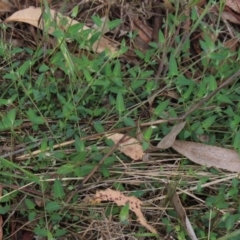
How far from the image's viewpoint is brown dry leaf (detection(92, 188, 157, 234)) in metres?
1.73

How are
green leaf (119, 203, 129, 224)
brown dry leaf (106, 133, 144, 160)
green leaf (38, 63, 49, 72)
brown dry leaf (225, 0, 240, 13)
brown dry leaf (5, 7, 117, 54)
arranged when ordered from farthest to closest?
brown dry leaf (225, 0, 240, 13), brown dry leaf (5, 7, 117, 54), green leaf (38, 63, 49, 72), brown dry leaf (106, 133, 144, 160), green leaf (119, 203, 129, 224)

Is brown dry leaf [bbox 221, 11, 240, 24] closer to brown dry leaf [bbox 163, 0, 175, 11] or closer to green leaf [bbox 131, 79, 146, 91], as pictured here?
brown dry leaf [bbox 163, 0, 175, 11]

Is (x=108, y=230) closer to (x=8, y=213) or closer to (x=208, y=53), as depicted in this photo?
(x=8, y=213)

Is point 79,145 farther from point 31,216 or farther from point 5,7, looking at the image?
point 5,7

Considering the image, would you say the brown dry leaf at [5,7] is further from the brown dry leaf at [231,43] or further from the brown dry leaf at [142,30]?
the brown dry leaf at [231,43]

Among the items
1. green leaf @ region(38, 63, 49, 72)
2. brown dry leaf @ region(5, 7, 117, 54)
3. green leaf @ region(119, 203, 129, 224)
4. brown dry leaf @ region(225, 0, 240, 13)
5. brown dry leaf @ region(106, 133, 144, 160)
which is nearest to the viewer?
green leaf @ region(119, 203, 129, 224)

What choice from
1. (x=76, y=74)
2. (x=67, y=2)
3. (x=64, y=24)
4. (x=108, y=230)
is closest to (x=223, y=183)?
(x=108, y=230)

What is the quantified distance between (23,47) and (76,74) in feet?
→ 1.03

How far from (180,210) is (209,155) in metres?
0.25

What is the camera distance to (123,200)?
5.73ft

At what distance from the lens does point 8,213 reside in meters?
1.75

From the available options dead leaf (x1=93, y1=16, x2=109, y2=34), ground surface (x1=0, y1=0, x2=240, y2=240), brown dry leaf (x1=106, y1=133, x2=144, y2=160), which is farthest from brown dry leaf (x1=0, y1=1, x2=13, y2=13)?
brown dry leaf (x1=106, y1=133, x2=144, y2=160)

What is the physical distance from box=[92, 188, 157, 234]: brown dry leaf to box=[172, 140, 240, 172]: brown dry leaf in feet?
0.86

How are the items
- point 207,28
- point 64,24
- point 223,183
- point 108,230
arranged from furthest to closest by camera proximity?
point 207,28, point 64,24, point 223,183, point 108,230
